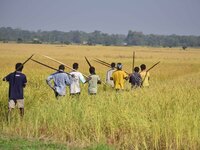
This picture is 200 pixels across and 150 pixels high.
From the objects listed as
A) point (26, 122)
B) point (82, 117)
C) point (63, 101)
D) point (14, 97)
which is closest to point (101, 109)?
point (82, 117)

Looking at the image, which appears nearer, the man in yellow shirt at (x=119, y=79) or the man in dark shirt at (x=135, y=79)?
the man in yellow shirt at (x=119, y=79)

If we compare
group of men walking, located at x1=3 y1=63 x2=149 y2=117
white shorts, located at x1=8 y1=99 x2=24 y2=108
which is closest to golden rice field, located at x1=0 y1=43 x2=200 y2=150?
white shorts, located at x1=8 y1=99 x2=24 y2=108

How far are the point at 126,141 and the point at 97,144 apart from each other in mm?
575

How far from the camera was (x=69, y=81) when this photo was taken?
12.2 meters

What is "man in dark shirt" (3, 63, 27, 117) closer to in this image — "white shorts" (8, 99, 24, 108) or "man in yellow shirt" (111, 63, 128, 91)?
"white shorts" (8, 99, 24, 108)

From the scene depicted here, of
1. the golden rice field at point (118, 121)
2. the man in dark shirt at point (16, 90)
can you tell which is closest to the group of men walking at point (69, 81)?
the man in dark shirt at point (16, 90)

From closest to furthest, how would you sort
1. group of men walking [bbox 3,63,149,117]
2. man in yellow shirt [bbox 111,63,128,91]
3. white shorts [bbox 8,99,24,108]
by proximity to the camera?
1. white shorts [bbox 8,99,24,108]
2. group of men walking [bbox 3,63,149,117]
3. man in yellow shirt [bbox 111,63,128,91]

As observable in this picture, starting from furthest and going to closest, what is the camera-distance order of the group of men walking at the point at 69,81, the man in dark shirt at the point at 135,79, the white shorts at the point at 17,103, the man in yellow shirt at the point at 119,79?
1. the man in dark shirt at the point at 135,79
2. the man in yellow shirt at the point at 119,79
3. the group of men walking at the point at 69,81
4. the white shorts at the point at 17,103

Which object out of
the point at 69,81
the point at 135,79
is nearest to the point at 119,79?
the point at 135,79

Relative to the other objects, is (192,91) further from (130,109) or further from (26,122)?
(26,122)

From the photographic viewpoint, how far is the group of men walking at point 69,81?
35.6 feet

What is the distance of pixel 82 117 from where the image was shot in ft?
31.4

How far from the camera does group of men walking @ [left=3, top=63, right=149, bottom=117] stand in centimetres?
1086

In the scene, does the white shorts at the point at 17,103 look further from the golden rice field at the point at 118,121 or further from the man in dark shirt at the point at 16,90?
the golden rice field at the point at 118,121
